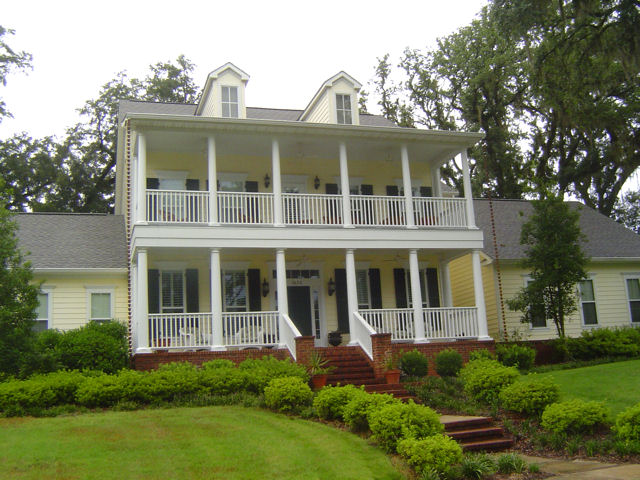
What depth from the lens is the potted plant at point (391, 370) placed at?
14.8 metres

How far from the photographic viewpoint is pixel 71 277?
60.1ft

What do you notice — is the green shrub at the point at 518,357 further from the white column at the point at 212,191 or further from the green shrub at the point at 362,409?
the white column at the point at 212,191

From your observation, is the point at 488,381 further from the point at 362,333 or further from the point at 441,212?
the point at 441,212

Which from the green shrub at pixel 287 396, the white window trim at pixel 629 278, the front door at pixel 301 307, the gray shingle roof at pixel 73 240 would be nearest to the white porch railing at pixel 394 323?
the front door at pixel 301 307

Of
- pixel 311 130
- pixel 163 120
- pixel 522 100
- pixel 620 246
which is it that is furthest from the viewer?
pixel 522 100

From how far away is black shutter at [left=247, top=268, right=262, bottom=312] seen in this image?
1864 cm

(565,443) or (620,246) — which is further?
(620,246)

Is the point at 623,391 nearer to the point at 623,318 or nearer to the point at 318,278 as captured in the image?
the point at 318,278

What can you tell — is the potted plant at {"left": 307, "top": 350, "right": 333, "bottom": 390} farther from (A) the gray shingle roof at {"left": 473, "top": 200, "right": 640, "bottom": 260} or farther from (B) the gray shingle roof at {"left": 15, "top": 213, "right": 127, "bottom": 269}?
(A) the gray shingle roof at {"left": 473, "top": 200, "right": 640, "bottom": 260}

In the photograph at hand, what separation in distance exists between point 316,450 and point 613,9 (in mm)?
15809

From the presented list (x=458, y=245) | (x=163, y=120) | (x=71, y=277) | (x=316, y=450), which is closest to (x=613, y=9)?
(x=458, y=245)

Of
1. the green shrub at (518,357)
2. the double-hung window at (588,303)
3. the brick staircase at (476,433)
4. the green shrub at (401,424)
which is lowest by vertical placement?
the brick staircase at (476,433)

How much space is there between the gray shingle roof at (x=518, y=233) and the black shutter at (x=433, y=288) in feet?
8.20

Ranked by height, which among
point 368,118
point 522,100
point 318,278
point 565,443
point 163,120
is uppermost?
point 522,100
